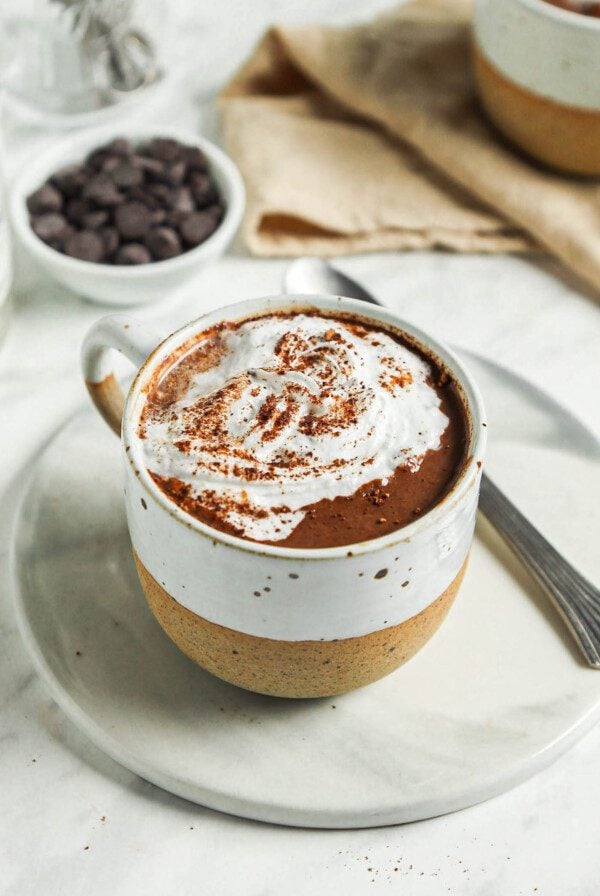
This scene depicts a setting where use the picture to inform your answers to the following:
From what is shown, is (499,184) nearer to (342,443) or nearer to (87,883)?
(342,443)

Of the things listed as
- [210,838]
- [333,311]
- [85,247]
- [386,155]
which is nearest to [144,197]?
[85,247]

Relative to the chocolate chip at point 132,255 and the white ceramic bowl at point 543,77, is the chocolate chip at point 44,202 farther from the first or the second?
the white ceramic bowl at point 543,77

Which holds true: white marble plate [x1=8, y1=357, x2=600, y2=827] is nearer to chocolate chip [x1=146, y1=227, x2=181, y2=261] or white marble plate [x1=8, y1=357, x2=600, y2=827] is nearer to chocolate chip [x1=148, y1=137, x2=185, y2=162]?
chocolate chip [x1=146, y1=227, x2=181, y2=261]

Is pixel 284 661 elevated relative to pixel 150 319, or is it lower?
elevated

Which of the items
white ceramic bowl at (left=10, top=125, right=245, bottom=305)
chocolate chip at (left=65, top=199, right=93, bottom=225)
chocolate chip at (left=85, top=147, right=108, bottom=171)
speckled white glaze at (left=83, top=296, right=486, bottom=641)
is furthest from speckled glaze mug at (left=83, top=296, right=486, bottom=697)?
chocolate chip at (left=85, top=147, right=108, bottom=171)

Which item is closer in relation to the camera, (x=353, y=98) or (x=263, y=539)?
(x=263, y=539)

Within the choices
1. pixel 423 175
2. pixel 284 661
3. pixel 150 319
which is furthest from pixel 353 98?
pixel 284 661

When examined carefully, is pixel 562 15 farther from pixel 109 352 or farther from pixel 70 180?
pixel 109 352
